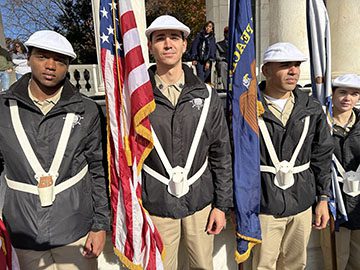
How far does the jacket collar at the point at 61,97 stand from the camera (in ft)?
7.47

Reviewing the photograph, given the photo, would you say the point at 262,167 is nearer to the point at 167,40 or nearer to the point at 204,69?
the point at 167,40

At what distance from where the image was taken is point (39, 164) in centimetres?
230

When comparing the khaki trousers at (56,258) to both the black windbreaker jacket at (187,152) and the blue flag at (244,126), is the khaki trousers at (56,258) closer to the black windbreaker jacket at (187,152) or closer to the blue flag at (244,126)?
the black windbreaker jacket at (187,152)

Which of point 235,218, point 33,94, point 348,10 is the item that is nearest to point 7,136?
point 33,94

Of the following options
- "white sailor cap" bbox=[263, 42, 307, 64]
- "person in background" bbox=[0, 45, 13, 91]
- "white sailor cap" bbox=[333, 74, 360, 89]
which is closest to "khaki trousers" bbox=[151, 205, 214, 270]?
"white sailor cap" bbox=[263, 42, 307, 64]

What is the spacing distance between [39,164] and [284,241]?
6.94 ft

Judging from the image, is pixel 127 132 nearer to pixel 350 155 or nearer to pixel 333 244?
pixel 350 155

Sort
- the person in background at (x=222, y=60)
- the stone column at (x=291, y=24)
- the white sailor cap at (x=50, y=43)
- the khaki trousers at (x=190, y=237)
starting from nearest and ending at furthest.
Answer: the white sailor cap at (x=50, y=43)
the khaki trousers at (x=190, y=237)
the stone column at (x=291, y=24)
the person in background at (x=222, y=60)

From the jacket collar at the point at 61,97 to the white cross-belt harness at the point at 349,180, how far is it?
2296 mm

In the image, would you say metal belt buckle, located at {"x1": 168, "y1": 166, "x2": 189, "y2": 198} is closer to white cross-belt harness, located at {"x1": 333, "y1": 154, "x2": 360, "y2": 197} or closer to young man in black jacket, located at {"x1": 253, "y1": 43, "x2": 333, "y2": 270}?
young man in black jacket, located at {"x1": 253, "y1": 43, "x2": 333, "y2": 270}

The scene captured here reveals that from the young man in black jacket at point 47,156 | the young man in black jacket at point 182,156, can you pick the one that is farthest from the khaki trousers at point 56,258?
the young man in black jacket at point 182,156

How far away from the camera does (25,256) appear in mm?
2412

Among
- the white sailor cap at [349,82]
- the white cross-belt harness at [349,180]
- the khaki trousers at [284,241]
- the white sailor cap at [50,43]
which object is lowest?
the khaki trousers at [284,241]

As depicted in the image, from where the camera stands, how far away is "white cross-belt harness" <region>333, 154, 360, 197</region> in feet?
10.2
